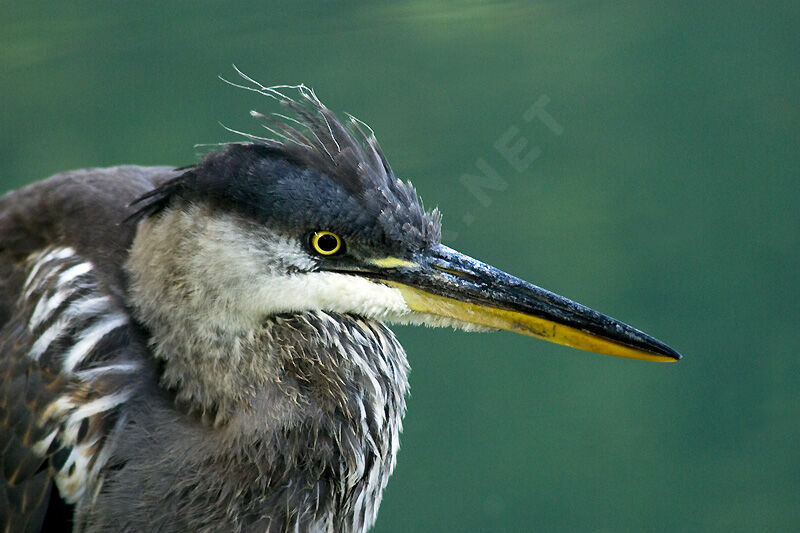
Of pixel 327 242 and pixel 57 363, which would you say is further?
pixel 57 363

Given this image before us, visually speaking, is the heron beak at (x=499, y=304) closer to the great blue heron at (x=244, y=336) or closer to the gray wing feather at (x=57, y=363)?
the great blue heron at (x=244, y=336)

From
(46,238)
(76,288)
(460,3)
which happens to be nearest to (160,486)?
(76,288)

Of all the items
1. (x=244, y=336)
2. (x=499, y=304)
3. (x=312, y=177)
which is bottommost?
(x=244, y=336)

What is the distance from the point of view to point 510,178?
353 centimetres

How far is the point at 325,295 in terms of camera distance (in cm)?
157

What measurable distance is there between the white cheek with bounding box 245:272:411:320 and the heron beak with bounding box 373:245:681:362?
25mm

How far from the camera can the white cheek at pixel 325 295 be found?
155 cm

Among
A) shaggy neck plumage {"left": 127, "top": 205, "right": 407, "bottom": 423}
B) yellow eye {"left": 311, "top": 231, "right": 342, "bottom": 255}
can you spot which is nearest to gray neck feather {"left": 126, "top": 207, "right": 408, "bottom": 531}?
shaggy neck plumage {"left": 127, "top": 205, "right": 407, "bottom": 423}

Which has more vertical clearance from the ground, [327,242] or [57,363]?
[327,242]

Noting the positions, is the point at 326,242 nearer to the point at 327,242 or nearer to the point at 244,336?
the point at 327,242

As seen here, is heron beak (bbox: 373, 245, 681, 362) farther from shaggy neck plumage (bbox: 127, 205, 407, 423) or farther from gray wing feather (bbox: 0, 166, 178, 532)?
gray wing feather (bbox: 0, 166, 178, 532)

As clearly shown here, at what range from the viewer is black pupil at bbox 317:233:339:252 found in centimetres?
154

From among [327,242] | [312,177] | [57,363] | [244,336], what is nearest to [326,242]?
[327,242]

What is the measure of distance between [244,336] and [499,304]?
42 centimetres
